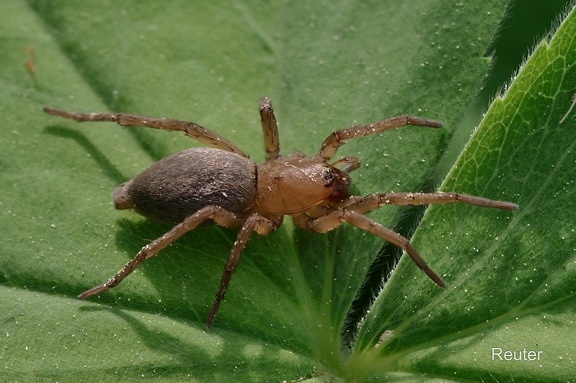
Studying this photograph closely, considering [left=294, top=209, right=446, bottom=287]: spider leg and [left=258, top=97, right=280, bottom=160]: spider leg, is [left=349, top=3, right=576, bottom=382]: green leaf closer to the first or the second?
→ [left=294, top=209, right=446, bottom=287]: spider leg

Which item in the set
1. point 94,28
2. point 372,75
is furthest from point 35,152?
point 372,75

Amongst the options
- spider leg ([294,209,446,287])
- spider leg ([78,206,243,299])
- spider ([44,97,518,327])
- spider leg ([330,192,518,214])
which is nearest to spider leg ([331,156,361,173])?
spider ([44,97,518,327])

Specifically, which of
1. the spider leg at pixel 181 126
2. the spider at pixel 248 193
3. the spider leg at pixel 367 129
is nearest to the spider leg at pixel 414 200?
the spider at pixel 248 193

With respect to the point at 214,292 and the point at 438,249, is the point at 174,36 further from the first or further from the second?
the point at 438,249

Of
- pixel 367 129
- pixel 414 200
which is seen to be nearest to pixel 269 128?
pixel 367 129

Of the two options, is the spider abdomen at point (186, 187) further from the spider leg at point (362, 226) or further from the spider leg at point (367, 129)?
the spider leg at point (367, 129)

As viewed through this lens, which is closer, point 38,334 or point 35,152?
point 38,334
